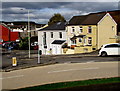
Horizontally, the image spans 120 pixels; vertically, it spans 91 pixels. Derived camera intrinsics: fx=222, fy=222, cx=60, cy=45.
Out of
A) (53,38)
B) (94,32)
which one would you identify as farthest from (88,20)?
(53,38)

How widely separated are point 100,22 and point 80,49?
6.30 meters

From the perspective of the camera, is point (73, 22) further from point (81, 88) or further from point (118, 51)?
point (81, 88)

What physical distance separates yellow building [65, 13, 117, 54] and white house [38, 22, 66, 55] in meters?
5.47

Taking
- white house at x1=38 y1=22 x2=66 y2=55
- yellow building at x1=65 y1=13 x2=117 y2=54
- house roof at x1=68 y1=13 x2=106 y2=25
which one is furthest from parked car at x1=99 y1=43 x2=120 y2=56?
white house at x1=38 y1=22 x2=66 y2=55

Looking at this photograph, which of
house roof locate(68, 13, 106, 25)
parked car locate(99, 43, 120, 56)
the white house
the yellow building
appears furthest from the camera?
the white house

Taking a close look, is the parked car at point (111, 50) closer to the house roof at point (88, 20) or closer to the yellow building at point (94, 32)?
the yellow building at point (94, 32)

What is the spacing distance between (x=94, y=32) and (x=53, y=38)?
12.8m

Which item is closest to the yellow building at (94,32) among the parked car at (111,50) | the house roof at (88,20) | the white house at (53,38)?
the house roof at (88,20)

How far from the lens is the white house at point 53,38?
156 feet

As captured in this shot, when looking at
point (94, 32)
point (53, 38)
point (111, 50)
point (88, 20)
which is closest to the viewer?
point (111, 50)

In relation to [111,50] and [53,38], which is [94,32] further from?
[111,50]

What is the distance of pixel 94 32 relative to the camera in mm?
40250

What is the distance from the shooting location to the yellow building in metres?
40.0

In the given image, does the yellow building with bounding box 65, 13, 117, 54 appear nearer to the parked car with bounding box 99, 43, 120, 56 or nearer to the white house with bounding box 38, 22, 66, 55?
the white house with bounding box 38, 22, 66, 55
